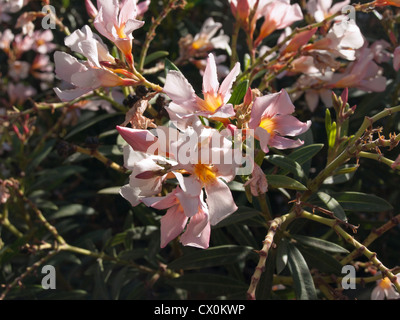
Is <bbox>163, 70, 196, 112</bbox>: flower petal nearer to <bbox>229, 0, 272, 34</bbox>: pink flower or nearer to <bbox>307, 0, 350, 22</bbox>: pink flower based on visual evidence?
<bbox>229, 0, 272, 34</bbox>: pink flower

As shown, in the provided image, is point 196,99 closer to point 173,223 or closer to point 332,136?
point 173,223

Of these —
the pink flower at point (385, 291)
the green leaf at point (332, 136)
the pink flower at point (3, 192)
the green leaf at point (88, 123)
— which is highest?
the green leaf at point (332, 136)

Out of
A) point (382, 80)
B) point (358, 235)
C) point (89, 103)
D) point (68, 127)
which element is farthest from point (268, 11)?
point (68, 127)

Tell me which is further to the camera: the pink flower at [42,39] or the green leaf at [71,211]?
the pink flower at [42,39]

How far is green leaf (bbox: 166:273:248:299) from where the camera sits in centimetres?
141

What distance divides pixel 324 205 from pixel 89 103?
0.82 metres

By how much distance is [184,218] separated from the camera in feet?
3.07

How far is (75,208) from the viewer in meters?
1.75

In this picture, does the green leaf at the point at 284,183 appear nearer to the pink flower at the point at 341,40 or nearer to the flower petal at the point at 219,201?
the flower petal at the point at 219,201

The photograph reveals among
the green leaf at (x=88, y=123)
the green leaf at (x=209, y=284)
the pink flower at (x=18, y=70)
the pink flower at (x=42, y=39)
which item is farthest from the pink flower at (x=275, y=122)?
the pink flower at (x=18, y=70)

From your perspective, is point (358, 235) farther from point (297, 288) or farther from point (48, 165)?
point (48, 165)

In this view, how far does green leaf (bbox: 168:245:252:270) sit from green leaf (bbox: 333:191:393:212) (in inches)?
12.5

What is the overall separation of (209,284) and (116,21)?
83 centimetres

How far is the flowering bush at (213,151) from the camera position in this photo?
90 centimetres
